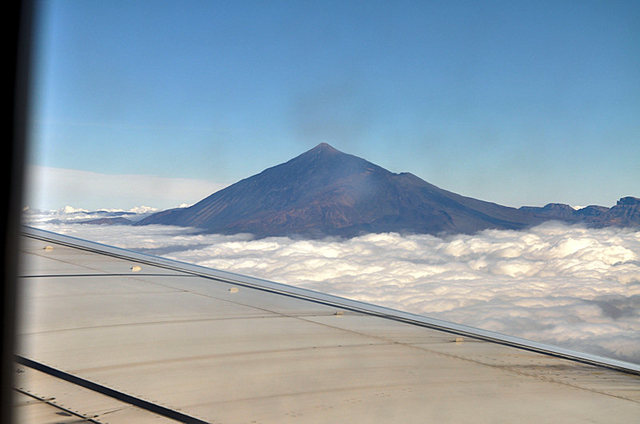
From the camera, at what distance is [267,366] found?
318 centimetres

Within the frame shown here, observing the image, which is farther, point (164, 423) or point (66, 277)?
point (66, 277)

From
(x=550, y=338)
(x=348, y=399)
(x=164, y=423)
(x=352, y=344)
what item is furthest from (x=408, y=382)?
(x=550, y=338)

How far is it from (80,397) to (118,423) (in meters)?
0.38

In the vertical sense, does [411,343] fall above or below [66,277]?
below

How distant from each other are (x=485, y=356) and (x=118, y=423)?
2.79 meters

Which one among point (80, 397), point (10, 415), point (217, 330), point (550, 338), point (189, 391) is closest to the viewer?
point (10, 415)

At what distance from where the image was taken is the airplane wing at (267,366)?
2.46 meters

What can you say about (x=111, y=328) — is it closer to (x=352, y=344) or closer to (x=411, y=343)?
(x=352, y=344)

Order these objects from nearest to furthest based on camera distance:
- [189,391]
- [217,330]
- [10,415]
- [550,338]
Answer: [10,415] < [189,391] < [217,330] < [550,338]

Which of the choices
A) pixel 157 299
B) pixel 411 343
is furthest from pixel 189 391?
pixel 157 299

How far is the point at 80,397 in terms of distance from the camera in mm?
2428

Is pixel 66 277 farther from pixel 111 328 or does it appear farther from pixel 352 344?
pixel 352 344

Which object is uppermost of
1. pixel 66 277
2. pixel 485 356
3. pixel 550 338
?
pixel 66 277

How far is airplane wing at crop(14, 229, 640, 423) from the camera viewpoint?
2455 mm
